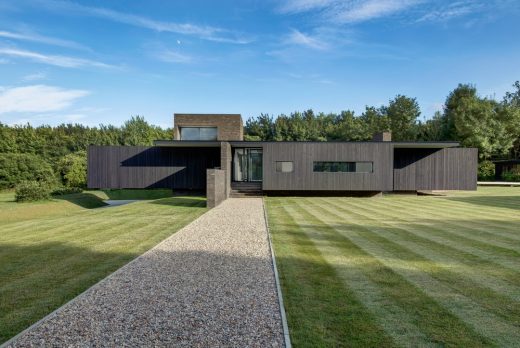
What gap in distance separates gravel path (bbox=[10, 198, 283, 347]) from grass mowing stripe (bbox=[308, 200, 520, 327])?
Answer: 2636mm

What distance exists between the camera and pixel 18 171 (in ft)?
103

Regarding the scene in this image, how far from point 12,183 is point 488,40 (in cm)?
4070

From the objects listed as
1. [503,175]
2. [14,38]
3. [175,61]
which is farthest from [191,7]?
[503,175]

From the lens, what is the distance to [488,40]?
64.5 feet

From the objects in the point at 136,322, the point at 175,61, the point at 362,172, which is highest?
the point at 175,61

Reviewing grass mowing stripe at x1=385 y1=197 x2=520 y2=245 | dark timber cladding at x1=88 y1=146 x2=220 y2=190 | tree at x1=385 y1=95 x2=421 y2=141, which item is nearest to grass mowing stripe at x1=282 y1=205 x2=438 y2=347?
grass mowing stripe at x1=385 y1=197 x2=520 y2=245

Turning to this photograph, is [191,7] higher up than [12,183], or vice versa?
[191,7]

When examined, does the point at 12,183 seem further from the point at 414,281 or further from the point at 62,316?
the point at 414,281

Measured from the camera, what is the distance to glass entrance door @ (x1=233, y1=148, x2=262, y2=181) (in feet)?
75.7

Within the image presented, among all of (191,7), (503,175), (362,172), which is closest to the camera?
(191,7)

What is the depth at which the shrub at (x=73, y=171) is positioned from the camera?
32.9 metres

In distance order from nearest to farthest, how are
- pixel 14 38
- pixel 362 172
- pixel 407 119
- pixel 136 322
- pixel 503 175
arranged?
pixel 136 322, pixel 14 38, pixel 362 172, pixel 503 175, pixel 407 119

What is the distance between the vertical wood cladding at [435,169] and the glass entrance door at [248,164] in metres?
9.55

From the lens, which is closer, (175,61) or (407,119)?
(175,61)
